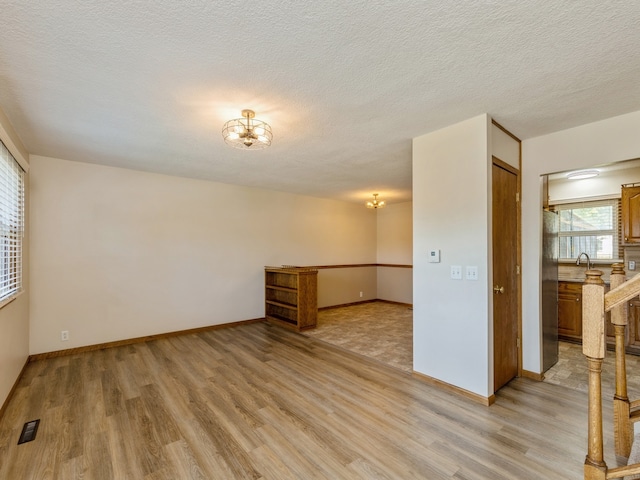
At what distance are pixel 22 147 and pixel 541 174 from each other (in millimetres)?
5730

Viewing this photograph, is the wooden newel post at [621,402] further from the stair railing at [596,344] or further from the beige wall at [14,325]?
the beige wall at [14,325]

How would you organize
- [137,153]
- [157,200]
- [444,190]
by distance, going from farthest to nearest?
[157,200]
[137,153]
[444,190]

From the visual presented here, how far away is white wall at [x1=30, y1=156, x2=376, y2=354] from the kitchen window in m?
4.77

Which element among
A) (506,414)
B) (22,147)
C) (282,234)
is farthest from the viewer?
(282,234)

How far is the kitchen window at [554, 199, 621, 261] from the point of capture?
422 cm

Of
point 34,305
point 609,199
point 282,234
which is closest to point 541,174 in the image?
point 609,199

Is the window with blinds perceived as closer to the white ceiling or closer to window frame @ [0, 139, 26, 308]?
window frame @ [0, 139, 26, 308]

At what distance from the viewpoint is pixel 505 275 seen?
297 centimetres

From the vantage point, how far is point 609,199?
4234 millimetres

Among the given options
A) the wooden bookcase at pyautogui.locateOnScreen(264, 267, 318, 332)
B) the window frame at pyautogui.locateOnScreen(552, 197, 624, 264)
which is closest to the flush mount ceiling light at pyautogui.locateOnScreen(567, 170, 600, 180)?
the window frame at pyautogui.locateOnScreen(552, 197, 624, 264)

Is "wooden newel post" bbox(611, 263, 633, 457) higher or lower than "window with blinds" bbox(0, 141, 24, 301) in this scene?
lower

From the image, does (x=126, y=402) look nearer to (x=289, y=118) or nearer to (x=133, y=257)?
(x=133, y=257)

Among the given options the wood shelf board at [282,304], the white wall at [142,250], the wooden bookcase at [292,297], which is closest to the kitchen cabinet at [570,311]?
the wooden bookcase at [292,297]

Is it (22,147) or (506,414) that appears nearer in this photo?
(506,414)
